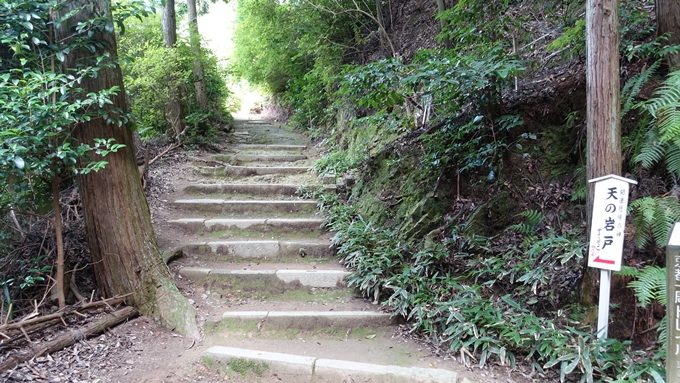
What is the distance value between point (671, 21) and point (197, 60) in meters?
8.55

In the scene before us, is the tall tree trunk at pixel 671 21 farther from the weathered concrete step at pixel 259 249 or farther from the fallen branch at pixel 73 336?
the fallen branch at pixel 73 336

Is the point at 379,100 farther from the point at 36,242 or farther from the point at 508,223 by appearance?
the point at 36,242

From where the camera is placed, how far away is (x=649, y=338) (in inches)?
113

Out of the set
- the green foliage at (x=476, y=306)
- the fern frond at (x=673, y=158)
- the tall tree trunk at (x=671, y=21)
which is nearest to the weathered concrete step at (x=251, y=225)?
the green foliage at (x=476, y=306)

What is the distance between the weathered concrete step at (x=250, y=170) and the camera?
708 cm

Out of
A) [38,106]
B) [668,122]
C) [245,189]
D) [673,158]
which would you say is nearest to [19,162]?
[38,106]

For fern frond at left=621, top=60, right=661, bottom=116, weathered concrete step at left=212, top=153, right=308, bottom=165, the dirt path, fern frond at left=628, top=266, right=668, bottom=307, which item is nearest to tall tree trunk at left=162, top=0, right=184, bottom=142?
weathered concrete step at left=212, top=153, right=308, bottom=165

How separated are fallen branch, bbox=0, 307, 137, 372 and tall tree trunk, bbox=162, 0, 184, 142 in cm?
531

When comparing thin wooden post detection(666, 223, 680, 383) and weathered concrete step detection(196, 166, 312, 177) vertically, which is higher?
weathered concrete step detection(196, 166, 312, 177)

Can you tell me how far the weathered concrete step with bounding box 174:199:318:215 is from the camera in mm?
5656

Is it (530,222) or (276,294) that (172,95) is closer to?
(276,294)

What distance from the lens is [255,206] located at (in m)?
5.66

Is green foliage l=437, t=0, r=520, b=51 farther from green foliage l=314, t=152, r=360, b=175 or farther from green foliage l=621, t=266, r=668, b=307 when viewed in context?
green foliage l=621, t=266, r=668, b=307

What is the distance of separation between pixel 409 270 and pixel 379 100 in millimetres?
1846
